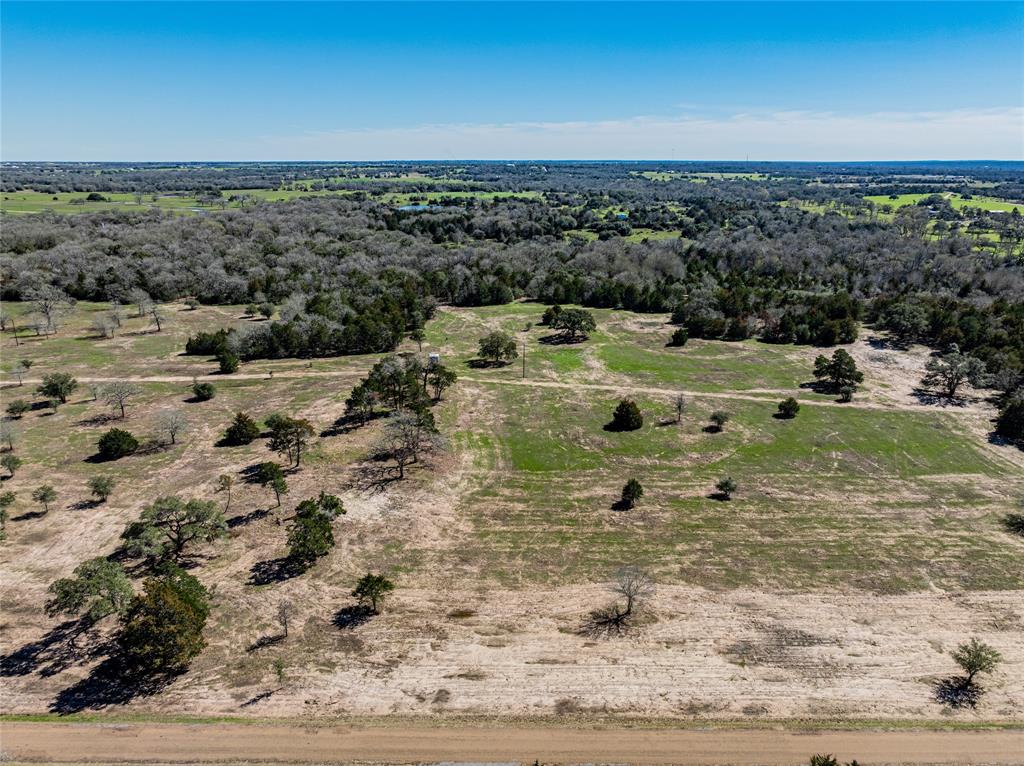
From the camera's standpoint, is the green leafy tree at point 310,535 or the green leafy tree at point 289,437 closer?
the green leafy tree at point 310,535

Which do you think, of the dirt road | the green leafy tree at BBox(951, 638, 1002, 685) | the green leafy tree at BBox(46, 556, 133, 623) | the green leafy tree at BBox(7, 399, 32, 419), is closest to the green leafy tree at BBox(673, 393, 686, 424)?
the green leafy tree at BBox(951, 638, 1002, 685)

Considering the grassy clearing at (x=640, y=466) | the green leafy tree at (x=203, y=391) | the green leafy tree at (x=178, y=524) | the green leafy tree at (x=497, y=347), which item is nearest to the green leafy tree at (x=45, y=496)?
the grassy clearing at (x=640, y=466)

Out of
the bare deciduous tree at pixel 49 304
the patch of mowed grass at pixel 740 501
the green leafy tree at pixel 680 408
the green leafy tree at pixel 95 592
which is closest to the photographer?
the green leafy tree at pixel 95 592

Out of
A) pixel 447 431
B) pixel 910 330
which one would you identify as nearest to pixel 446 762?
pixel 447 431

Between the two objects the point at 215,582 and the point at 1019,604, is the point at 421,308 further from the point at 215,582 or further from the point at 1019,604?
Answer: the point at 1019,604

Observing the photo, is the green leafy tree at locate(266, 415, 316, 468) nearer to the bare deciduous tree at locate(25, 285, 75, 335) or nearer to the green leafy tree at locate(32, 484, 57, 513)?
the green leafy tree at locate(32, 484, 57, 513)

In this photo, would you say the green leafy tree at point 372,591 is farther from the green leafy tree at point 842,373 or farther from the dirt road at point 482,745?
the green leafy tree at point 842,373

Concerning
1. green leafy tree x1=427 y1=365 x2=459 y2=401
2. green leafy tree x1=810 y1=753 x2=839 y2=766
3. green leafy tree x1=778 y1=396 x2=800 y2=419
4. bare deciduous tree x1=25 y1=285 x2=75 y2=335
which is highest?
bare deciduous tree x1=25 y1=285 x2=75 y2=335
